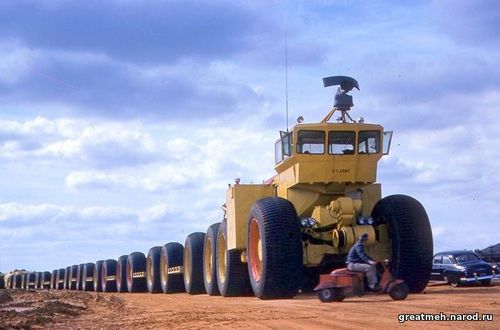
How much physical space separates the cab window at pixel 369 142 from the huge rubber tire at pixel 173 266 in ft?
33.6

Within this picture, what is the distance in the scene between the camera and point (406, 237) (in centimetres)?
1752

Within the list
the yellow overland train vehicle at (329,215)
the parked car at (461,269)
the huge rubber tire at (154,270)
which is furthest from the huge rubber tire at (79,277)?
the yellow overland train vehicle at (329,215)

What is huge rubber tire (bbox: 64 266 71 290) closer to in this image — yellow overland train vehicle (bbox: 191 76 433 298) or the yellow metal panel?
the yellow metal panel

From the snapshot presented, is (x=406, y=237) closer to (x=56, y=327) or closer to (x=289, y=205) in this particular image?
(x=289, y=205)

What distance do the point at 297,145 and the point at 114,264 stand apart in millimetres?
20497

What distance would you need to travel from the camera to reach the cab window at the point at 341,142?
18.2 m

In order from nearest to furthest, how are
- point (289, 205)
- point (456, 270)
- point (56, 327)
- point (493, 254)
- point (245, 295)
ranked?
point (56, 327), point (289, 205), point (245, 295), point (456, 270), point (493, 254)

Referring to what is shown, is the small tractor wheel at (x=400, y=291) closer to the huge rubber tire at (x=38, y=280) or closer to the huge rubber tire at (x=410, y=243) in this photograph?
the huge rubber tire at (x=410, y=243)

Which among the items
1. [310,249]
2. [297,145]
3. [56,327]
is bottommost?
[56,327]

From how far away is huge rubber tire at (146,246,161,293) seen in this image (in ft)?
96.6

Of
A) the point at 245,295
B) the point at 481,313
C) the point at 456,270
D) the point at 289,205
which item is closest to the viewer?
the point at 481,313

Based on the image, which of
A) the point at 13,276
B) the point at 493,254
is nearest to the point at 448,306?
the point at 493,254

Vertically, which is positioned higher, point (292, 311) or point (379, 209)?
point (379, 209)

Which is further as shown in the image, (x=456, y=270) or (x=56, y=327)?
(x=456, y=270)
